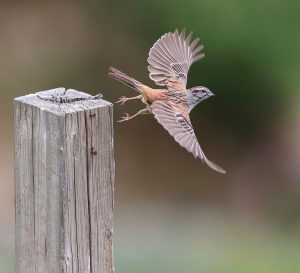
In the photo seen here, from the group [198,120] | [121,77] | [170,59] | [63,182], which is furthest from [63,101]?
[198,120]

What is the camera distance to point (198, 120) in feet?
26.3

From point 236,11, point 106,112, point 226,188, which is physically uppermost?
point 236,11

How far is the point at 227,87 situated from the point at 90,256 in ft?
16.6

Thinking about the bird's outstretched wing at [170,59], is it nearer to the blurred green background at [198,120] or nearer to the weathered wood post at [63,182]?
the blurred green background at [198,120]

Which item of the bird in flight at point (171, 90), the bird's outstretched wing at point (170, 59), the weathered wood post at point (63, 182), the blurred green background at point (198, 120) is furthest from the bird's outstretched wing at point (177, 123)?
the blurred green background at point (198, 120)

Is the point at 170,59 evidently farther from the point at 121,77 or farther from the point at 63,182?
the point at 63,182

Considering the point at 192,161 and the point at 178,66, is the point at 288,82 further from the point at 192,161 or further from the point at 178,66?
the point at 178,66

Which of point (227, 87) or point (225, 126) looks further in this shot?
point (225, 126)

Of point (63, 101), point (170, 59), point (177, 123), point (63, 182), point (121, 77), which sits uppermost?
point (170, 59)

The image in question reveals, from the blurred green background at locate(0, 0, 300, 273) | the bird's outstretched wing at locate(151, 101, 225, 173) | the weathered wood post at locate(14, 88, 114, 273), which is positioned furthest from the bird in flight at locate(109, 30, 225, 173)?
the blurred green background at locate(0, 0, 300, 273)

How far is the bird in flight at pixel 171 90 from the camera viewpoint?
3762 millimetres

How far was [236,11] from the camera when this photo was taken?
24.2 feet

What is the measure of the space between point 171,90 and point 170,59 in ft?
1.05

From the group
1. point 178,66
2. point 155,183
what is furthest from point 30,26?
point 178,66
